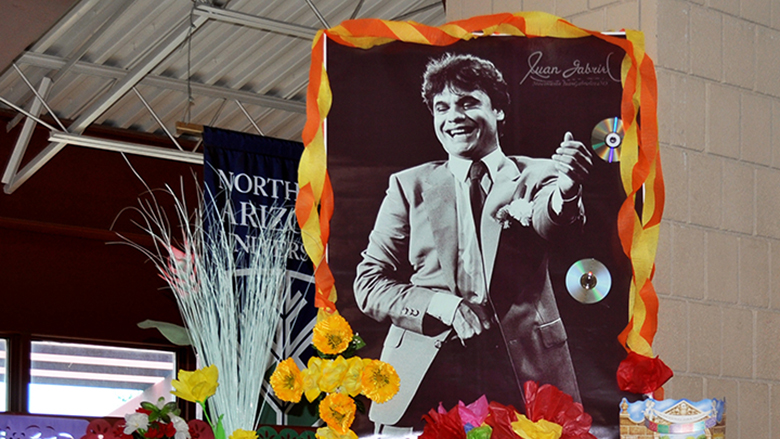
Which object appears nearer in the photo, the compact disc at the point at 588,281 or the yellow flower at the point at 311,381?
the yellow flower at the point at 311,381

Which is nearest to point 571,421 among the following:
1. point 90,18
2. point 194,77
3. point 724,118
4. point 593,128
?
point 593,128

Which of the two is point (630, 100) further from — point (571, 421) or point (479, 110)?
point (571, 421)

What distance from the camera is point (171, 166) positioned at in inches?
315

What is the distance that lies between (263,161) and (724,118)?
3.35m

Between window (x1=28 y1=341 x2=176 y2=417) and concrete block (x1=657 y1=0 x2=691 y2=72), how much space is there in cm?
607

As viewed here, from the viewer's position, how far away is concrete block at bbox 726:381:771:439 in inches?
92.0

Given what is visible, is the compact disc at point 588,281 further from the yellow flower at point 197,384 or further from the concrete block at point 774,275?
the yellow flower at point 197,384

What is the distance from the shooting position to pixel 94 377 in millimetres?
7883

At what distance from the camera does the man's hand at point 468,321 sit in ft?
6.88

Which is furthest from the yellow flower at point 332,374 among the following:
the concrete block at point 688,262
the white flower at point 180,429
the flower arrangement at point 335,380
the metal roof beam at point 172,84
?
the metal roof beam at point 172,84

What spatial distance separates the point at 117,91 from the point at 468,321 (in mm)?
4453

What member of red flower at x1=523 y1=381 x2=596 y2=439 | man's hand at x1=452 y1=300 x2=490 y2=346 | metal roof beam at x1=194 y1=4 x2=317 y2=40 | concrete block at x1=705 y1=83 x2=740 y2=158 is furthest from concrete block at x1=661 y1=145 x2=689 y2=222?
metal roof beam at x1=194 y1=4 x2=317 y2=40

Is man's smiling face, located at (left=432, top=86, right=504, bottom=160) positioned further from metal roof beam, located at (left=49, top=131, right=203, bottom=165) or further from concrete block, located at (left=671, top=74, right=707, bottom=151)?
metal roof beam, located at (left=49, top=131, right=203, bottom=165)

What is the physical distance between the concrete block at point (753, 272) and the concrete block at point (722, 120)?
214mm
